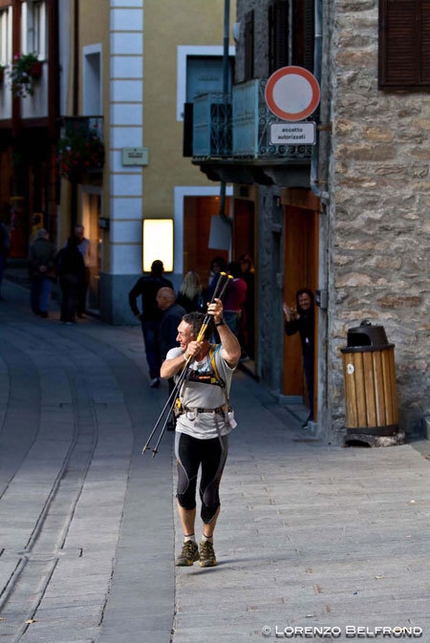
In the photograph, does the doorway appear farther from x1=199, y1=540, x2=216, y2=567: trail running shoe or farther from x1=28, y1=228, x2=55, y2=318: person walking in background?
x1=28, y1=228, x2=55, y2=318: person walking in background

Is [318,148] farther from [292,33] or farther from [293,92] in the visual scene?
[292,33]

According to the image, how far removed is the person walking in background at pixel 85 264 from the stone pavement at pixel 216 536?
10.0 metres

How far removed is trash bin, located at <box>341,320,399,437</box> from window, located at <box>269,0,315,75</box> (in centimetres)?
391

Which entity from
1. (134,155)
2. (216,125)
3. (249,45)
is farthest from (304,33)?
(134,155)

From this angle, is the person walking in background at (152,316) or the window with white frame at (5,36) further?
the window with white frame at (5,36)

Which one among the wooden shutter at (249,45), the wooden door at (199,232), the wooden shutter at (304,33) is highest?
the wooden shutter at (249,45)

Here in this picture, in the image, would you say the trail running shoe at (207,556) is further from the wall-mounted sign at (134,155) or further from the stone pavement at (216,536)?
the wall-mounted sign at (134,155)

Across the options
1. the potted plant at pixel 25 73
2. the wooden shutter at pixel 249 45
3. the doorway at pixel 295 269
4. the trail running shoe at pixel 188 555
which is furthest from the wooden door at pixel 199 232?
the trail running shoe at pixel 188 555

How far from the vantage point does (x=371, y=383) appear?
44.9 feet

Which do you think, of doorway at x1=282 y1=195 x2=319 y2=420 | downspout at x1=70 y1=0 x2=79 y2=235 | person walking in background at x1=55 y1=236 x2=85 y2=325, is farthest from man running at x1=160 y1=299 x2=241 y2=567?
downspout at x1=70 y1=0 x2=79 y2=235

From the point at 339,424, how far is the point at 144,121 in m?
13.4

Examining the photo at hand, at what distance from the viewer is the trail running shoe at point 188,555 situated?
902cm

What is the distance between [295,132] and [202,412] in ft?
20.6

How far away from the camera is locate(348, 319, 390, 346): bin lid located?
1372 cm
